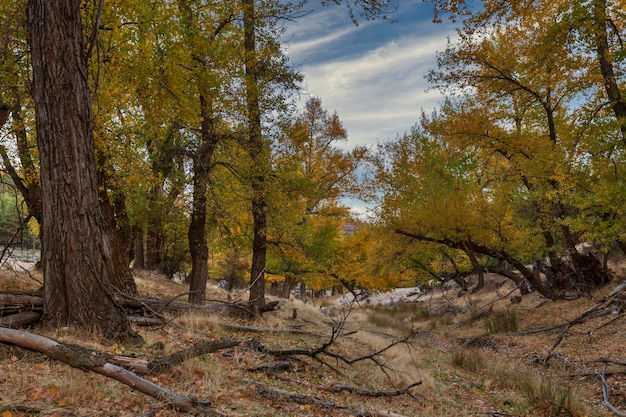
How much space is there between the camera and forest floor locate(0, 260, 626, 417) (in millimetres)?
3871

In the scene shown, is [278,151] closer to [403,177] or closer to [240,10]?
[240,10]

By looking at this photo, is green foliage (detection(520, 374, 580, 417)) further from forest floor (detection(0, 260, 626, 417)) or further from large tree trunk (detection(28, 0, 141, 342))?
large tree trunk (detection(28, 0, 141, 342))

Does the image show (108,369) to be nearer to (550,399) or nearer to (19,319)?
(19,319)

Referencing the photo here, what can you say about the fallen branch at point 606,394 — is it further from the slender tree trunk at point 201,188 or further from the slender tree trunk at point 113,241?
the slender tree trunk at point 113,241

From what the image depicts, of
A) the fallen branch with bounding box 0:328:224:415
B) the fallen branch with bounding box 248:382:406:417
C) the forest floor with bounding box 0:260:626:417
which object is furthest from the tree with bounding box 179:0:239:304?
the fallen branch with bounding box 0:328:224:415

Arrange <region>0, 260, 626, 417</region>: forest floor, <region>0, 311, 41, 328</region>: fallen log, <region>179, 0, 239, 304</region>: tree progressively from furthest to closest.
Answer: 1. <region>179, 0, 239, 304</region>: tree
2. <region>0, 311, 41, 328</region>: fallen log
3. <region>0, 260, 626, 417</region>: forest floor

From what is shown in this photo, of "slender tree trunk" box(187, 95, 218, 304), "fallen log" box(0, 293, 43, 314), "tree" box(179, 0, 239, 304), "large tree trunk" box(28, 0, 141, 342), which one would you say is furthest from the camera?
"slender tree trunk" box(187, 95, 218, 304)

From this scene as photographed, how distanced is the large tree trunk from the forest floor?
0.42 metres

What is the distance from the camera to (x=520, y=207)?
15.9 meters

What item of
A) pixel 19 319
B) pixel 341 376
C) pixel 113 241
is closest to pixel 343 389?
pixel 341 376

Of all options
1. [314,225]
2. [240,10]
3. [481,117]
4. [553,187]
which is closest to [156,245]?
[314,225]

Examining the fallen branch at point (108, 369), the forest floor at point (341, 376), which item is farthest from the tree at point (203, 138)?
the fallen branch at point (108, 369)

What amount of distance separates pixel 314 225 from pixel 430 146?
25.5 feet

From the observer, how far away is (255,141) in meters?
11.2
